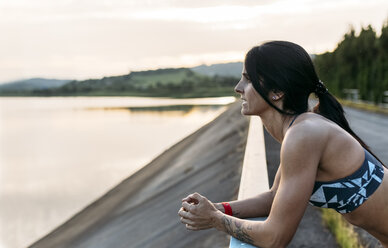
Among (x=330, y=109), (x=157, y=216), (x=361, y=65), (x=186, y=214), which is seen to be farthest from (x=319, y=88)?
(x=361, y=65)

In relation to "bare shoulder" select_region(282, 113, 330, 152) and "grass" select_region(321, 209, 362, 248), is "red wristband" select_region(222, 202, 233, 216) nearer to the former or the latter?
"bare shoulder" select_region(282, 113, 330, 152)

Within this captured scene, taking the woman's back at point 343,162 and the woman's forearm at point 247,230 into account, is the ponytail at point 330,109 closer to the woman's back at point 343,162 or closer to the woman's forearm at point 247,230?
the woman's back at point 343,162

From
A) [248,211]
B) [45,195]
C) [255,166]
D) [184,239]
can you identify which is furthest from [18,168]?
[248,211]

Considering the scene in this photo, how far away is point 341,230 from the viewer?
4641 millimetres

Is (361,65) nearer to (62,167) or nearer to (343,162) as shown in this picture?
(62,167)

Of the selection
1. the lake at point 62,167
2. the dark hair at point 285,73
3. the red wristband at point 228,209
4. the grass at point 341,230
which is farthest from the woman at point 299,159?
the lake at point 62,167

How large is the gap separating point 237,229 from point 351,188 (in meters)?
0.52

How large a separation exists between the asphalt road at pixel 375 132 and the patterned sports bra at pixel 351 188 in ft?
22.1

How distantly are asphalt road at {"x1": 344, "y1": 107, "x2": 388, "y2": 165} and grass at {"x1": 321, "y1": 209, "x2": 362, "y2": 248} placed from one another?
382 centimetres

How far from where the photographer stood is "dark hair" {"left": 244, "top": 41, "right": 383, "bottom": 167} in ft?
6.70

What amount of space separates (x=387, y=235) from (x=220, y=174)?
9.64 m

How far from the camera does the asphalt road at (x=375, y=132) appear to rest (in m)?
10.5

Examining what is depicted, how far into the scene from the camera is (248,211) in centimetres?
252

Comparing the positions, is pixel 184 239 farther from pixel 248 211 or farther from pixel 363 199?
pixel 363 199
